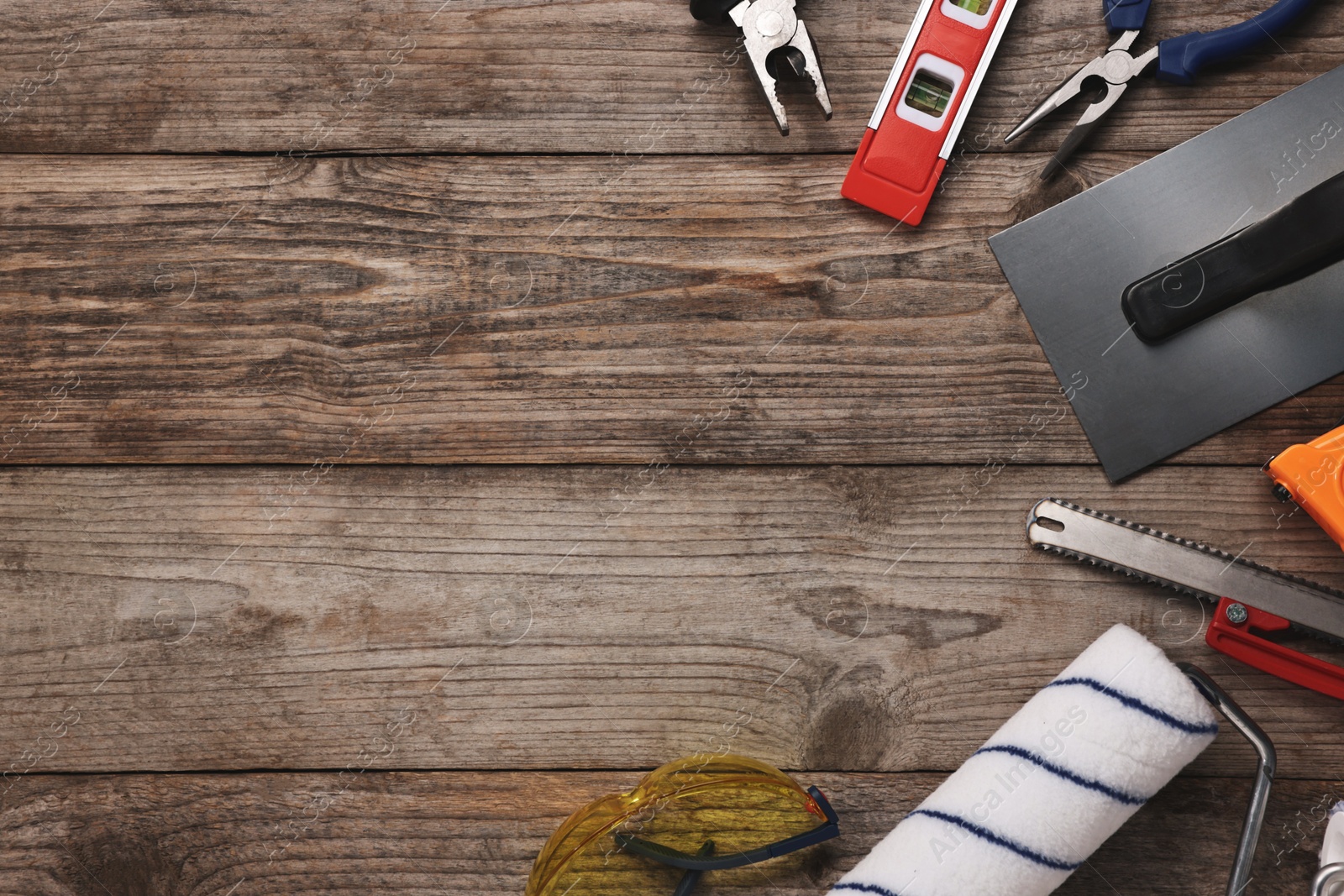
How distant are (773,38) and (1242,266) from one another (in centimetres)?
34

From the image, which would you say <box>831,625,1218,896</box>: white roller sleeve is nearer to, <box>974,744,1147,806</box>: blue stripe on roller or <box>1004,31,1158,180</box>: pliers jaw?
<box>974,744,1147,806</box>: blue stripe on roller

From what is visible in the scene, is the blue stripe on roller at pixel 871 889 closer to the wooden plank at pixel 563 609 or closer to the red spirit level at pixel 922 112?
the wooden plank at pixel 563 609

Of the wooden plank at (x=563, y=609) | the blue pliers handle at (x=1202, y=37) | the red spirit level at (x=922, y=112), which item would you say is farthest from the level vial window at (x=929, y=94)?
the wooden plank at (x=563, y=609)

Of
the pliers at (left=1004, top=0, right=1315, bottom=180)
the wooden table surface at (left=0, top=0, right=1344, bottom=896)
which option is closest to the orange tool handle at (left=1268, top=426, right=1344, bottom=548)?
the wooden table surface at (left=0, top=0, right=1344, bottom=896)

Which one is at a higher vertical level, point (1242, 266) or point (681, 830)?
point (1242, 266)

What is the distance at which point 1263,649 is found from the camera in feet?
1.75

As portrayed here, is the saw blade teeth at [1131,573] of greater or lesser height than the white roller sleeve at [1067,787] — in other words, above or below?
above

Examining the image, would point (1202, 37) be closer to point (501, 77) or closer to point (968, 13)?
point (968, 13)

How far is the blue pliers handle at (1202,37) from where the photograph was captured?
55 cm

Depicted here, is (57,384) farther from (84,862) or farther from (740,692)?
(740,692)

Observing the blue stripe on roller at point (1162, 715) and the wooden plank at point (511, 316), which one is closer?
the blue stripe on roller at point (1162, 715)

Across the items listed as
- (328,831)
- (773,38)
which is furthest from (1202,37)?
(328,831)

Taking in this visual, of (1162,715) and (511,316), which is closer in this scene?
(1162,715)

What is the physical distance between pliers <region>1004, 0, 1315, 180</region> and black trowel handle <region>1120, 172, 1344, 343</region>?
0.11m
